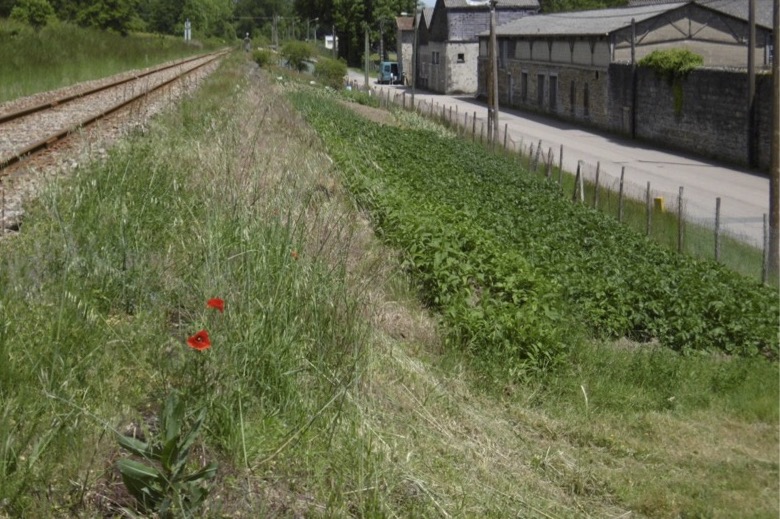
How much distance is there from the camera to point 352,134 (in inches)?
854

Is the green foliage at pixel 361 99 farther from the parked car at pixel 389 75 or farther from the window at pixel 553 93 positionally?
the parked car at pixel 389 75

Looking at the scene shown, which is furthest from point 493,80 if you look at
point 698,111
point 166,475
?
point 166,475

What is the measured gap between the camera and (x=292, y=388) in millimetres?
5152

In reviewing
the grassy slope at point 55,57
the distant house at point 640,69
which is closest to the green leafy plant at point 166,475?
the grassy slope at point 55,57

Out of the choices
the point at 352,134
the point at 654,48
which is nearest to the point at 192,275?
the point at 352,134

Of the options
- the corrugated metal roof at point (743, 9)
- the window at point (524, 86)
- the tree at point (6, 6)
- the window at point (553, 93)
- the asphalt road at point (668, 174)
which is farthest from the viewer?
the tree at point (6, 6)

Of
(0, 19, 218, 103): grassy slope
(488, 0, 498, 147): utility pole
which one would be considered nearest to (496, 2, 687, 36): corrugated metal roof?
(488, 0, 498, 147): utility pole

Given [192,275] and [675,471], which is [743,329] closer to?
[675,471]

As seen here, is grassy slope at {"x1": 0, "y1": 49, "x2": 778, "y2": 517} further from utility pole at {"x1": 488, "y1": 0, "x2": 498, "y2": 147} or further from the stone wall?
utility pole at {"x1": 488, "y1": 0, "x2": 498, "y2": 147}

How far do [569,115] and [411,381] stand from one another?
45644 millimetres

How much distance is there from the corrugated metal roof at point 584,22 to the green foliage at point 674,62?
17.5 feet

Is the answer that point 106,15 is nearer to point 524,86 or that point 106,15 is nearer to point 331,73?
point 331,73

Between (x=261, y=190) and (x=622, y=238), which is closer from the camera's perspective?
(x=261, y=190)

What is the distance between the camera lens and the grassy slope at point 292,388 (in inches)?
176
